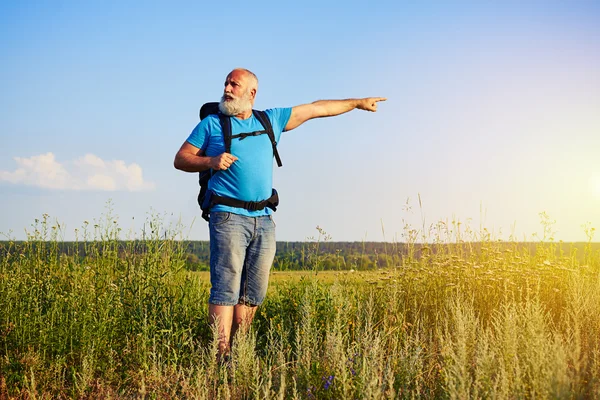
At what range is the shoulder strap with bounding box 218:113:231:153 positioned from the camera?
4.87 metres

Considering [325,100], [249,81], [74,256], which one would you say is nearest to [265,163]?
[249,81]

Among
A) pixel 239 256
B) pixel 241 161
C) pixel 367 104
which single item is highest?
pixel 367 104

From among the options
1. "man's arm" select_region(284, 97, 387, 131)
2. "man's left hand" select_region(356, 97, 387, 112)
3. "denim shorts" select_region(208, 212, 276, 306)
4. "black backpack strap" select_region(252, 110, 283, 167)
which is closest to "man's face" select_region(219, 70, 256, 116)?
"black backpack strap" select_region(252, 110, 283, 167)

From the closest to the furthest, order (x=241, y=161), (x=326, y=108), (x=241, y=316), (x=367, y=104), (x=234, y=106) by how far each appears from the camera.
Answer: (x=241, y=161)
(x=234, y=106)
(x=241, y=316)
(x=326, y=108)
(x=367, y=104)

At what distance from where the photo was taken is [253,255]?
16.5 ft

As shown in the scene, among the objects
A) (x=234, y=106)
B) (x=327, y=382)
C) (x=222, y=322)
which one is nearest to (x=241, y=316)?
(x=222, y=322)

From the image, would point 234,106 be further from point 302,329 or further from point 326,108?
point 302,329

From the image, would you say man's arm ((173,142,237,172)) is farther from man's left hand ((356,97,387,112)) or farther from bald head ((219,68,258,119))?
man's left hand ((356,97,387,112))

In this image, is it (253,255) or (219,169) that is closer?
(219,169)

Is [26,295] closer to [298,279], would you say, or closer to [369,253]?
[298,279]

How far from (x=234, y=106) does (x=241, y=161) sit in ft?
1.71

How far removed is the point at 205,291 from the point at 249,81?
9.47 feet

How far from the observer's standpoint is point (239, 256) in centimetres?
486

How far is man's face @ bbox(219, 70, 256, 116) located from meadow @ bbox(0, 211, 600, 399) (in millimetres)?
1647
